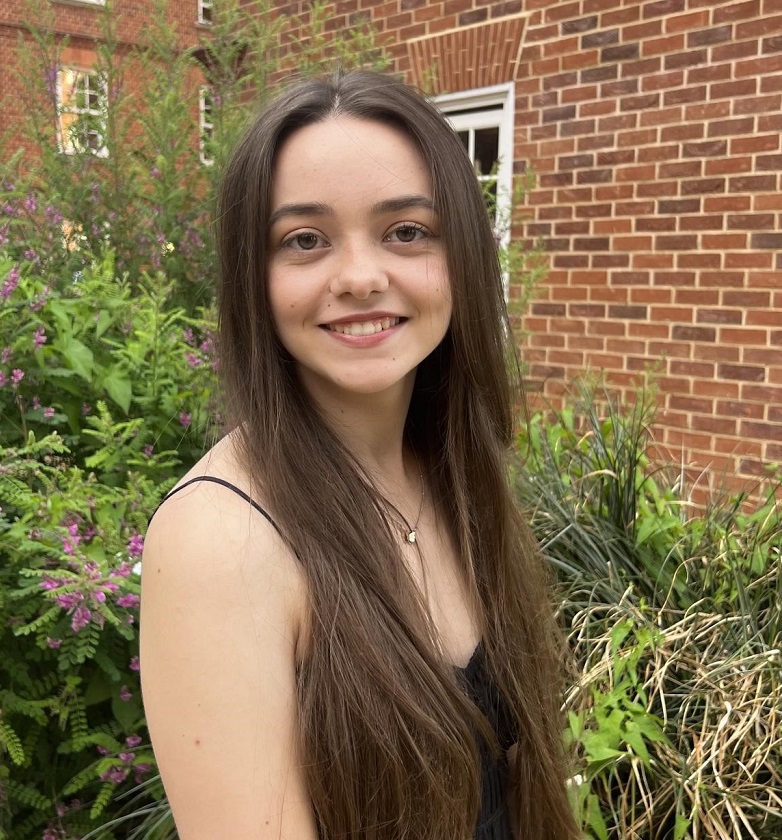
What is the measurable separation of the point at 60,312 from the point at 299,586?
1663 mm

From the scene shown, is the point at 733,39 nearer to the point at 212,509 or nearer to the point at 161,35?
the point at 161,35

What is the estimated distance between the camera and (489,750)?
142cm

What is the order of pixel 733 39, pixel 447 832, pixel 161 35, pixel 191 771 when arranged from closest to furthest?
pixel 191 771 → pixel 447 832 → pixel 161 35 → pixel 733 39

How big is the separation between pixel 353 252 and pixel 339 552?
1.39 feet

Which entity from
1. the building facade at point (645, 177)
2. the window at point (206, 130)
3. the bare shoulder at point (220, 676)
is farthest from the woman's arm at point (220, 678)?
the building facade at point (645, 177)

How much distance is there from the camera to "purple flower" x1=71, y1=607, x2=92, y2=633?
1738 millimetres

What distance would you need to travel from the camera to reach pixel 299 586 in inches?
44.4

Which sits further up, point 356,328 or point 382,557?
point 356,328

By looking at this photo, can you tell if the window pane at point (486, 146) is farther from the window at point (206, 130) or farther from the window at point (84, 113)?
the window at point (84, 113)

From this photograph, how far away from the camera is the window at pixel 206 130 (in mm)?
3484

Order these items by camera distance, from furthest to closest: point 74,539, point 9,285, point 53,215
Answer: point 53,215
point 9,285
point 74,539

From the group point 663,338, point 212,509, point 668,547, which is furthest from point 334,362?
point 663,338

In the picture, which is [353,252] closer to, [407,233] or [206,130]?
[407,233]

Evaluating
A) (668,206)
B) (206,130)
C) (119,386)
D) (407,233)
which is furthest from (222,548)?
(668,206)
